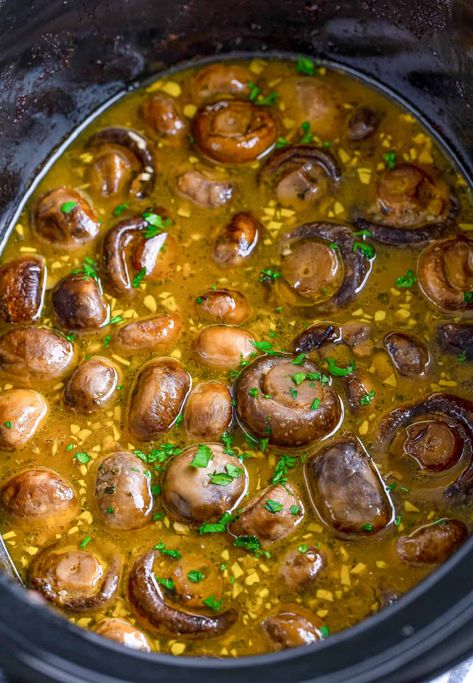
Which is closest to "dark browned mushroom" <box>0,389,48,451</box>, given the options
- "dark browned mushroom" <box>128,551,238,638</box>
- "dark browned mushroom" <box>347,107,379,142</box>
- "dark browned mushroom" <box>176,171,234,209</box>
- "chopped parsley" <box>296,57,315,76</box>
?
"dark browned mushroom" <box>128,551,238,638</box>

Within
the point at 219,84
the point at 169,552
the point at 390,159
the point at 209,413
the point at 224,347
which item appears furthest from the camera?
the point at 219,84

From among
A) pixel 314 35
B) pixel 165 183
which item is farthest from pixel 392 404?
pixel 314 35

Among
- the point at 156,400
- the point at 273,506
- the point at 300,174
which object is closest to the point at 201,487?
the point at 273,506

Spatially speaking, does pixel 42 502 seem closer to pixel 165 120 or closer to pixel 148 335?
pixel 148 335

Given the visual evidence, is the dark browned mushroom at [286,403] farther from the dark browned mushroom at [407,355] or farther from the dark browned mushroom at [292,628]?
the dark browned mushroom at [292,628]

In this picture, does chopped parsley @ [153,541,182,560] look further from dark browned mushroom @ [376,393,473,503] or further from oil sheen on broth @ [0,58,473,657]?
dark browned mushroom @ [376,393,473,503]

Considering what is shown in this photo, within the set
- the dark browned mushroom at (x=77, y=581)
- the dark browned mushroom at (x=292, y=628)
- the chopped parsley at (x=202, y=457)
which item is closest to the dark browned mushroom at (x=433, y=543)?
the dark browned mushroom at (x=292, y=628)
